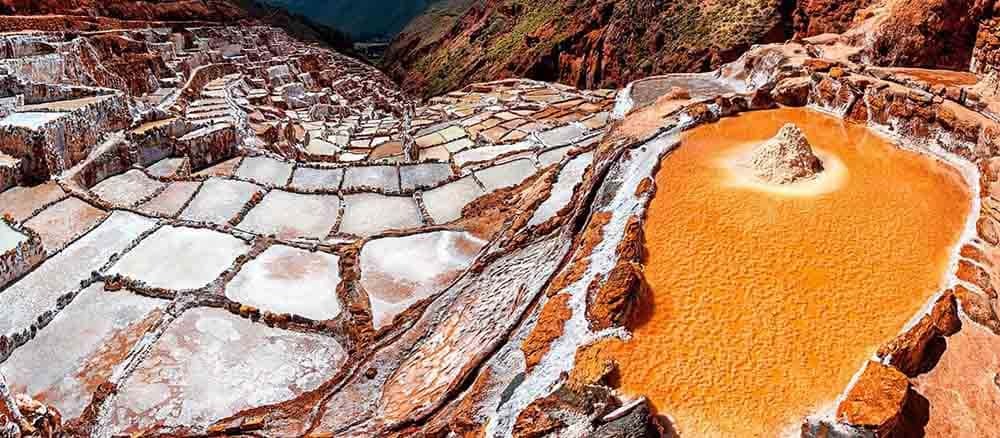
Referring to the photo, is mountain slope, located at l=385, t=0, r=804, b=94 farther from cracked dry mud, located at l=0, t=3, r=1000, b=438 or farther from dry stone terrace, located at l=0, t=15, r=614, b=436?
cracked dry mud, located at l=0, t=3, r=1000, b=438

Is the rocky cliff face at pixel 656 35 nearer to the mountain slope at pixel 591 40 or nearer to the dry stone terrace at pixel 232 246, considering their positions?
the mountain slope at pixel 591 40

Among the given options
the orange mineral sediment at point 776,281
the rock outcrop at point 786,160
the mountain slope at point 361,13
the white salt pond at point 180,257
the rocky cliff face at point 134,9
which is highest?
the rocky cliff face at point 134,9

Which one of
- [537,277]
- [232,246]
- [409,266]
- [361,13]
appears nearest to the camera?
[537,277]

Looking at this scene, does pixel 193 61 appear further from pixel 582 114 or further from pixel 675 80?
pixel 675 80

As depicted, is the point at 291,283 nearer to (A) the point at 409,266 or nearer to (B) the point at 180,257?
(A) the point at 409,266

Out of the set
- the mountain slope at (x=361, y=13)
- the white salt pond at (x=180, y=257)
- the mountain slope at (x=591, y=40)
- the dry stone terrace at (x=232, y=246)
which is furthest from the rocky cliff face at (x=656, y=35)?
the mountain slope at (x=361, y=13)

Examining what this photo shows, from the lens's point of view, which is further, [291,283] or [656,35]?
[656,35]

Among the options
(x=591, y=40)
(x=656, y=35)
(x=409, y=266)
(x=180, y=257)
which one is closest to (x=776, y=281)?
(x=409, y=266)
